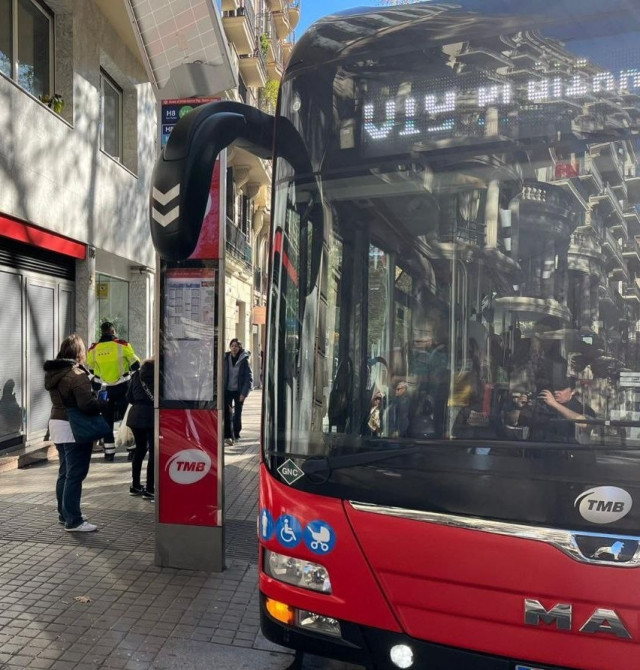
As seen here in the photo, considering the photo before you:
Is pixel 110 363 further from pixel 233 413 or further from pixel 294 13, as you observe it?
pixel 294 13

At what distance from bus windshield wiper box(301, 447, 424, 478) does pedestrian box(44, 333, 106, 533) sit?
319 centimetres

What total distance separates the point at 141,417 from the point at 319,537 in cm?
440

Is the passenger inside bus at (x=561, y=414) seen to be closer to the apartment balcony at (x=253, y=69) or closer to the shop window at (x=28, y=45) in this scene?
the shop window at (x=28, y=45)

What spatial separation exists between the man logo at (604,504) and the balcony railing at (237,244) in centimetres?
1898

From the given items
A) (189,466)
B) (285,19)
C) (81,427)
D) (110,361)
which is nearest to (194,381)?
(189,466)

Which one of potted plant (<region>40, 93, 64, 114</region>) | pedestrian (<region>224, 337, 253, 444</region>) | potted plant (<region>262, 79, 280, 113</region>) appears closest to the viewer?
potted plant (<region>40, 93, 64, 114</region>)

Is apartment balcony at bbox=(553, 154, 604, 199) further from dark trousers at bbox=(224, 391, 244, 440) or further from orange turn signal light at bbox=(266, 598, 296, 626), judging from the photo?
dark trousers at bbox=(224, 391, 244, 440)

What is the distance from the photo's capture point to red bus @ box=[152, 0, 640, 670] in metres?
2.13

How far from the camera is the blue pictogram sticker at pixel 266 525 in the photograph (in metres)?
2.60

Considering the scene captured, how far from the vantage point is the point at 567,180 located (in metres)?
2.27

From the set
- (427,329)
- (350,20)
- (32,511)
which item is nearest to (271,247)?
(427,329)

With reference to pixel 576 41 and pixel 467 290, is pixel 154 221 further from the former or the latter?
pixel 576 41

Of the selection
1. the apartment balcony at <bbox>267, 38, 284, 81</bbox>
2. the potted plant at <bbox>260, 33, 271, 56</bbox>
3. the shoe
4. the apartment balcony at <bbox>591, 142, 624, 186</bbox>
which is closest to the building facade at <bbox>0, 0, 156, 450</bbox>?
the shoe

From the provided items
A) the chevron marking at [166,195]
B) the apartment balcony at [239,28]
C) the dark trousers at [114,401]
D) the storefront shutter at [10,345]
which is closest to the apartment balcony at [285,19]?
the apartment balcony at [239,28]
